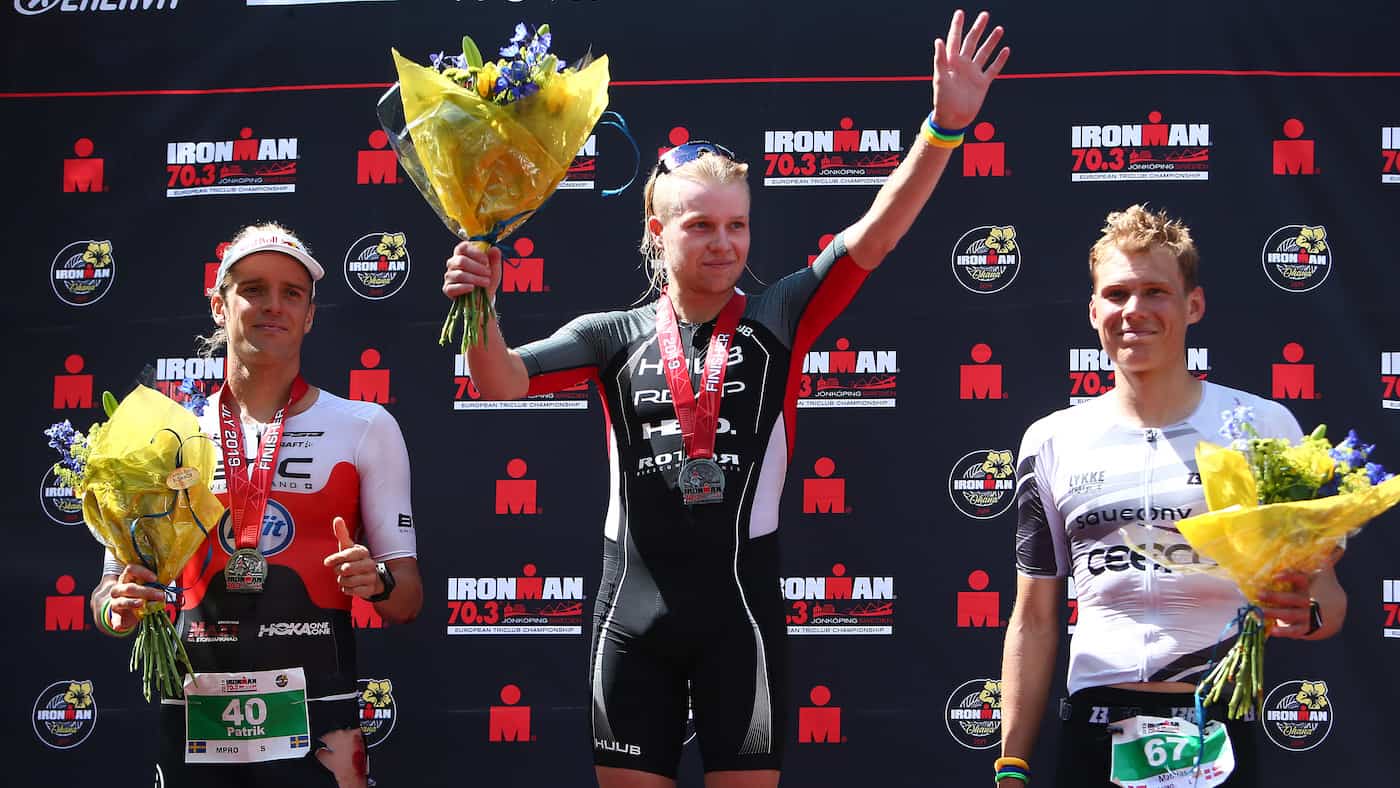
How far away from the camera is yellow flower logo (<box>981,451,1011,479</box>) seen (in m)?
3.92

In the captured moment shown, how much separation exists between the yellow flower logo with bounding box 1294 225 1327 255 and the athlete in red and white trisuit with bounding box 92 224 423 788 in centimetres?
270

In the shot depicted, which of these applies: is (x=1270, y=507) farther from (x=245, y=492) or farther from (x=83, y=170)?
(x=83, y=170)

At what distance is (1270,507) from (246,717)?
6.97 feet

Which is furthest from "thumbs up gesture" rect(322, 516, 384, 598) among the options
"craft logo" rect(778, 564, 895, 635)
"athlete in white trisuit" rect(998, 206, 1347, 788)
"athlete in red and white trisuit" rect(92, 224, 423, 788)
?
"craft logo" rect(778, 564, 895, 635)

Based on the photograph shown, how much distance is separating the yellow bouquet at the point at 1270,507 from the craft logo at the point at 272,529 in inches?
75.2

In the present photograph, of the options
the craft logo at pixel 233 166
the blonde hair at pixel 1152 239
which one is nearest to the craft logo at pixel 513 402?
the craft logo at pixel 233 166

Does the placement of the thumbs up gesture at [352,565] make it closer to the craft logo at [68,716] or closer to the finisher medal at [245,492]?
the finisher medal at [245,492]

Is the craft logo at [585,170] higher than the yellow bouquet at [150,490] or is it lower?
higher

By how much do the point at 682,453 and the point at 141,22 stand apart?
2.67 metres

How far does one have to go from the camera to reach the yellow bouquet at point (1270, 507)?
218 cm

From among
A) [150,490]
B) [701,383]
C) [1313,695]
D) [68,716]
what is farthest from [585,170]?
[1313,695]

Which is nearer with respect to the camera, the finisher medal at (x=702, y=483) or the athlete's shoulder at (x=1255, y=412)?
the athlete's shoulder at (x=1255, y=412)

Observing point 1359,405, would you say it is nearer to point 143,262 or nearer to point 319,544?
point 319,544

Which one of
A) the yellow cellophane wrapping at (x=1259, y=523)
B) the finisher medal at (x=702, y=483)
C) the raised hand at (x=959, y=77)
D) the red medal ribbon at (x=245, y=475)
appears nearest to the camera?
the yellow cellophane wrapping at (x=1259, y=523)
